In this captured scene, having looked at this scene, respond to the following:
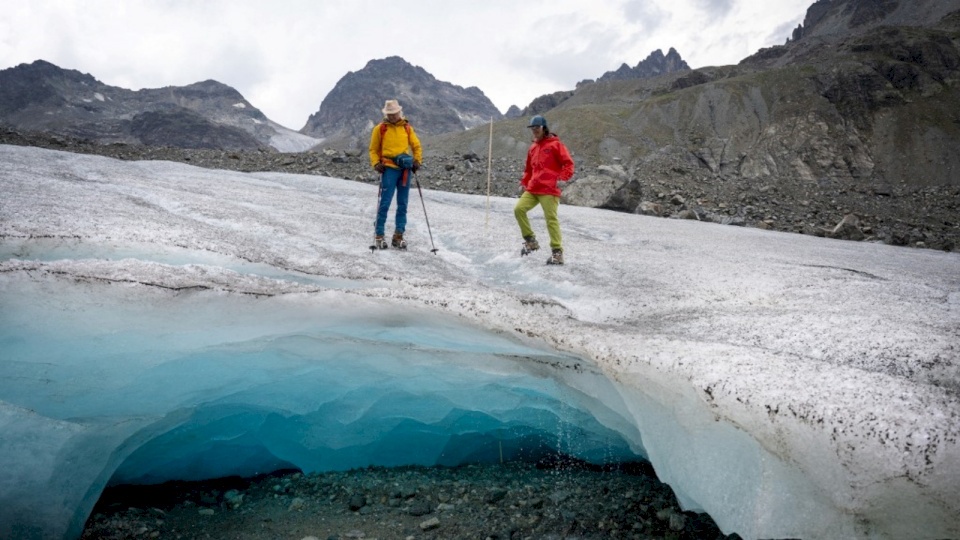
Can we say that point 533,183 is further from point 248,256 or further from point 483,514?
point 483,514

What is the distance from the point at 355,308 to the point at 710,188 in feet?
107

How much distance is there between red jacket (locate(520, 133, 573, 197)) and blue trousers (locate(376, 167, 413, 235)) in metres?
1.89

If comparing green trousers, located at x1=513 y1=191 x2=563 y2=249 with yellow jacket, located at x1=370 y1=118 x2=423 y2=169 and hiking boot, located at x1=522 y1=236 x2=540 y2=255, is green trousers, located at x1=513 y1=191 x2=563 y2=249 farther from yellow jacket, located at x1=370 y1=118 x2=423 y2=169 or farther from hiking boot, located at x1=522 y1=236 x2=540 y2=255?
yellow jacket, located at x1=370 y1=118 x2=423 y2=169

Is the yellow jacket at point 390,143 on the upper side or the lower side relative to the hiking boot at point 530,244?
upper

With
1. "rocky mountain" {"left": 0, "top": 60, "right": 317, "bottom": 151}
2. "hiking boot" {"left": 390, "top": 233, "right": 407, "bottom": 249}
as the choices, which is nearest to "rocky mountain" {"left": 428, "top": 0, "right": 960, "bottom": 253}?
"hiking boot" {"left": 390, "top": 233, "right": 407, "bottom": 249}

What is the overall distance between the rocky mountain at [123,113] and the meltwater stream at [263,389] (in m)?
103

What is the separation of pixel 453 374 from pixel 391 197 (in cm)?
410

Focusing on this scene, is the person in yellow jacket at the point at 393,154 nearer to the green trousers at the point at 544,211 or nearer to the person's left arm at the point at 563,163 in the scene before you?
the green trousers at the point at 544,211

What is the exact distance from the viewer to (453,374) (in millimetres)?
3912

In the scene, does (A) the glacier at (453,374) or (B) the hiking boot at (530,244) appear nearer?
(A) the glacier at (453,374)

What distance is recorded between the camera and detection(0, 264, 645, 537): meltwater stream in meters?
3.17

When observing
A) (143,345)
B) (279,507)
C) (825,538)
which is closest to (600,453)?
(825,538)

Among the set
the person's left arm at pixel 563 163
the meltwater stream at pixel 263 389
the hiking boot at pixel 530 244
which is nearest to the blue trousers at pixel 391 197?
the hiking boot at pixel 530 244

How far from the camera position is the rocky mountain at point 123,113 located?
102 metres
